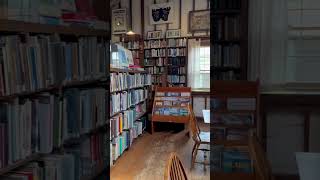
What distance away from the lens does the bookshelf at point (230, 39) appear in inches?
120

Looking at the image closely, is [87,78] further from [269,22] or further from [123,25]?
[123,25]

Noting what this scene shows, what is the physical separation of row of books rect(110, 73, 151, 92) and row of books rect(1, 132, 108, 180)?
156 cm

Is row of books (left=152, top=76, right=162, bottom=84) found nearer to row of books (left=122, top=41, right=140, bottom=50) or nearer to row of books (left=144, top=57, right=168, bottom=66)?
row of books (left=144, top=57, right=168, bottom=66)

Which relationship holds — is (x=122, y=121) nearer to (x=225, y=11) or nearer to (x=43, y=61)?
(x=225, y=11)

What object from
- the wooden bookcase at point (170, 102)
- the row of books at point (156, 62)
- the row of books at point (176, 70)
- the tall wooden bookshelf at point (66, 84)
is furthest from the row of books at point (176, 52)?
the tall wooden bookshelf at point (66, 84)

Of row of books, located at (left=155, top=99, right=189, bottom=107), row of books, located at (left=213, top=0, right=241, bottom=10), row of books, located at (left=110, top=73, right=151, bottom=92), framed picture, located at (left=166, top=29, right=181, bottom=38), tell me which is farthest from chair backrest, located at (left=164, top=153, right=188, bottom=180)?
framed picture, located at (left=166, top=29, right=181, bottom=38)

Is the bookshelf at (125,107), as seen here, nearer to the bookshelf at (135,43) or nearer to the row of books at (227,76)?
the row of books at (227,76)

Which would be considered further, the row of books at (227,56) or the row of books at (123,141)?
the row of books at (123,141)

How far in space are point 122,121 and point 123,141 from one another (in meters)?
0.31

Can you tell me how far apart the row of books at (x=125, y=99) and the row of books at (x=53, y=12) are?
168 cm

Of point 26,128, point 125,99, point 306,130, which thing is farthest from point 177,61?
point 26,128

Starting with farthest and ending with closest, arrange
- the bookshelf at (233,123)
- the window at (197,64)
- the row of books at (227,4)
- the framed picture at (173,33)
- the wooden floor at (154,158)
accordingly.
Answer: the framed picture at (173,33)
the window at (197,64)
the wooden floor at (154,158)
the row of books at (227,4)
the bookshelf at (233,123)

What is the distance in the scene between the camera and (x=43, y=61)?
5.87 feet

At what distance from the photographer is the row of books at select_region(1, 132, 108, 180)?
5.82 feet
